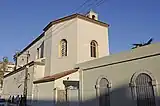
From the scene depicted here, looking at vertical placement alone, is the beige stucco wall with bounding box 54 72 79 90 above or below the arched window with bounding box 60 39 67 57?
below

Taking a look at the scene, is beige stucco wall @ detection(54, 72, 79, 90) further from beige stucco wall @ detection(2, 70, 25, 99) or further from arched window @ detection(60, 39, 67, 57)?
beige stucco wall @ detection(2, 70, 25, 99)

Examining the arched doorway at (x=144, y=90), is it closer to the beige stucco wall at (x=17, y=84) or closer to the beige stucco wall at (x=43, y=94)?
the beige stucco wall at (x=43, y=94)

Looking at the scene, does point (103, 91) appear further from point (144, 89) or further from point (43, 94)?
point (43, 94)

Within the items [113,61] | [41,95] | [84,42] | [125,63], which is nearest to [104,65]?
[113,61]

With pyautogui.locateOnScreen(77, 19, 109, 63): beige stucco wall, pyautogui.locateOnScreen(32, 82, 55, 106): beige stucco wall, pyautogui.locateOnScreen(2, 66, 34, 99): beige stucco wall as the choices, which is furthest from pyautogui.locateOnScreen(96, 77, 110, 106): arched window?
pyautogui.locateOnScreen(2, 66, 34, 99): beige stucco wall

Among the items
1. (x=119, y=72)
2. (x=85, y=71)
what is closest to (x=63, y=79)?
(x=85, y=71)

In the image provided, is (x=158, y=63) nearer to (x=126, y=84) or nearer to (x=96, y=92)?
(x=126, y=84)

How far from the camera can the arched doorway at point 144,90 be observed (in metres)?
11.1

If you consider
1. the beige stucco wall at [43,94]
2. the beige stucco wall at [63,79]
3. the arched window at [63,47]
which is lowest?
the beige stucco wall at [43,94]

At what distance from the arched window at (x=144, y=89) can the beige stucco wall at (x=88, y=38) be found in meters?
7.90

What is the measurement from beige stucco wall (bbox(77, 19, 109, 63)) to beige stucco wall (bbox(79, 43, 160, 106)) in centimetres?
379

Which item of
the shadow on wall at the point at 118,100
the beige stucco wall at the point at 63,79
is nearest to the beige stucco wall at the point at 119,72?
the shadow on wall at the point at 118,100

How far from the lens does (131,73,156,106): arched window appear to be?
1105 centimetres

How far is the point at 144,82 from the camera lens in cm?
1150
